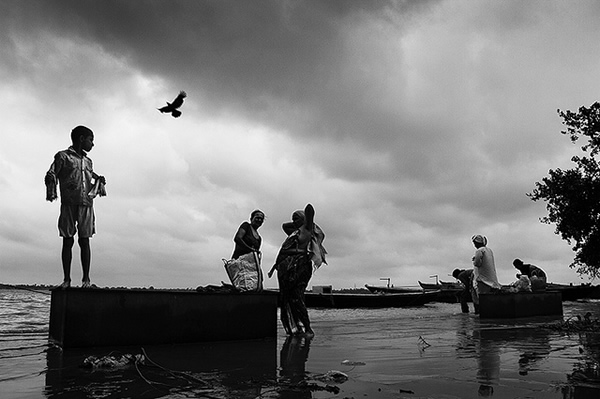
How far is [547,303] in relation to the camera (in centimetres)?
1338

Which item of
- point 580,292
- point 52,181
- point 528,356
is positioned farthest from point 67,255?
point 580,292

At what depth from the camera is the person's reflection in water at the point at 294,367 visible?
3.33 metres

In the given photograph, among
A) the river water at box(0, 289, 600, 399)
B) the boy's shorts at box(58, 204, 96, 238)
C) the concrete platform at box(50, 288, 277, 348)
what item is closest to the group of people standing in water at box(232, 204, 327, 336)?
the concrete platform at box(50, 288, 277, 348)

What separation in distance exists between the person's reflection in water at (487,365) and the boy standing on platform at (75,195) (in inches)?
167

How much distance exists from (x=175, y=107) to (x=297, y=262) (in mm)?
2780

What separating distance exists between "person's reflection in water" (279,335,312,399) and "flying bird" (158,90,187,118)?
11.2ft

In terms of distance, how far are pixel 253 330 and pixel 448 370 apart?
3668mm

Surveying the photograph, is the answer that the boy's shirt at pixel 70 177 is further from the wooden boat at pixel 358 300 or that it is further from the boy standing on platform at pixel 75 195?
the wooden boat at pixel 358 300

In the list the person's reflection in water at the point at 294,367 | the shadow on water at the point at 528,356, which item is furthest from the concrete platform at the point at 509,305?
the person's reflection in water at the point at 294,367

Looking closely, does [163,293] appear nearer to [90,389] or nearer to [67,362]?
[67,362]

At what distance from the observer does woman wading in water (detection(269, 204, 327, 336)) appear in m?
7.70

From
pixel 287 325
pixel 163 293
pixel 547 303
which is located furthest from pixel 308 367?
pixel 547 303

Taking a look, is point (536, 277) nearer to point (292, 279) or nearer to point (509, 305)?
point (509, 305)

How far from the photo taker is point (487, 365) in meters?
4.38
